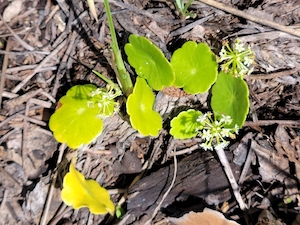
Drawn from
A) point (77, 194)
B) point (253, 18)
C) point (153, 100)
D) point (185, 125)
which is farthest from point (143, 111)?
point (253, 18)

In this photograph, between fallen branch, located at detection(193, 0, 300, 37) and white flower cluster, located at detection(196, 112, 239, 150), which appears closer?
white flower cluster, located at detection(196, 112, 239, 150)

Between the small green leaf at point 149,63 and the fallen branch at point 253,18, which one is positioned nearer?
the small green leaf at point 149,63

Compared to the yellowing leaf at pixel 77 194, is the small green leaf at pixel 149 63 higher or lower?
higher

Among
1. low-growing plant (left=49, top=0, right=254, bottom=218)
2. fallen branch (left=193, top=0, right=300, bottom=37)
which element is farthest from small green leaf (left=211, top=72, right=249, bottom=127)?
fallen branch (left=193, top=0, right=300, bottom=37)

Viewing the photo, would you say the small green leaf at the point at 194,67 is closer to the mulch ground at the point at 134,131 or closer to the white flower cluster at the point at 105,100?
the mulch ground at the point at 134,131

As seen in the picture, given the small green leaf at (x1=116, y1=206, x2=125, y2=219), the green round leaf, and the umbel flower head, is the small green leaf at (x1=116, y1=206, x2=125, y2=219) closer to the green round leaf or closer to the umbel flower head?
the green round leaf

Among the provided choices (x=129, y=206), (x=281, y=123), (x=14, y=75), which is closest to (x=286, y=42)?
(x=281, y=123)

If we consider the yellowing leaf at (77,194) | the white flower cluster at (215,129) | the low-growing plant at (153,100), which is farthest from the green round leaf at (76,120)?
the white flower cluster at (215,129)

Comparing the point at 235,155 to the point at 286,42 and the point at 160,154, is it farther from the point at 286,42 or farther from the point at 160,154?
the point at 286,42
